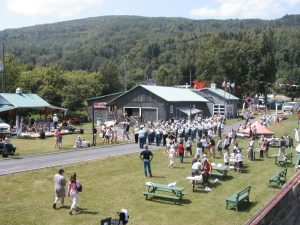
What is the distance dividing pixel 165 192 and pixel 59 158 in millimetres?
10537

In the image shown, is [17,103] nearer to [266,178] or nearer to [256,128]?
[256,128]

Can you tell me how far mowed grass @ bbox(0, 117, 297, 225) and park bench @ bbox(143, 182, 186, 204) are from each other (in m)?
0.29

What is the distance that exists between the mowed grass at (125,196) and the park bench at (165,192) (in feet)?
0.94

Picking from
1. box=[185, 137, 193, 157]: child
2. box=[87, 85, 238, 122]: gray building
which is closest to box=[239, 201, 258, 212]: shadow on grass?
box=[185, 137, 193, 157]: child

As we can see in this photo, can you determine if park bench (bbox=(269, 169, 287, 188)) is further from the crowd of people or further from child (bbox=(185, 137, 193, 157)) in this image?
the crowd of people

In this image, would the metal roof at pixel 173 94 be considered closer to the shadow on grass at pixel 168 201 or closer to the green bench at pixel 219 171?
the green bench at pixel 219 171

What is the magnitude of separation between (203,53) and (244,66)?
31.4ft

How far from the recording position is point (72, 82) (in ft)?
234

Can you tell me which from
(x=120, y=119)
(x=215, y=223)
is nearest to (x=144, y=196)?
(x=215, y=223)

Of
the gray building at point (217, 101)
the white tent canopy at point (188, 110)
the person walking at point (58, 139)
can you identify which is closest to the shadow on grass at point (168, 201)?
the person walking at point (58, 139)

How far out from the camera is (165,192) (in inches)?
808

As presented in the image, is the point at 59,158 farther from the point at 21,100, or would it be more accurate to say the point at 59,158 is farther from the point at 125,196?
the point at 21,100

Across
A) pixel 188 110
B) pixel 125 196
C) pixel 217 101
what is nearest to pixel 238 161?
pixel 125 196

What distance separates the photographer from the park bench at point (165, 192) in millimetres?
19141
